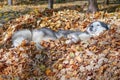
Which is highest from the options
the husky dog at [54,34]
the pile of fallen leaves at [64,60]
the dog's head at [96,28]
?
the dog's head at [96,28]

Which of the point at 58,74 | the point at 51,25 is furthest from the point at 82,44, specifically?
the point at 51,25

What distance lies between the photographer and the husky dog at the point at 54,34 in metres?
10.6

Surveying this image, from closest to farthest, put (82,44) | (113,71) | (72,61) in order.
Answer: (113,71), (72,61), (82,44)

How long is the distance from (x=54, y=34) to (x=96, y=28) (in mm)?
1192

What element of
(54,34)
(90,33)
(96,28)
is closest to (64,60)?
(54,34)

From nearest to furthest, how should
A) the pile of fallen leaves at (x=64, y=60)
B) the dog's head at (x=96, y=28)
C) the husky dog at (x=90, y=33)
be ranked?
the pile of fallen leaves at (x=64, y=60), the husky dog at (x=90, y=33), the dog's head at (x=96, y=28)

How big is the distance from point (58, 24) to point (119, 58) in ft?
10.5

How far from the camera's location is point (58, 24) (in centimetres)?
1209

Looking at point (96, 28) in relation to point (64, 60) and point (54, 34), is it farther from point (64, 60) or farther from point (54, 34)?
point (64, 60)

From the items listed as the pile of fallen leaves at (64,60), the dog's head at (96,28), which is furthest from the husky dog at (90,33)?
the pile of fallen leaves at (64,60)

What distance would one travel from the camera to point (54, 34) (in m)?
11.0

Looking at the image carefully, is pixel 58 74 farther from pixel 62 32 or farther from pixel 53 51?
pixel 62 32

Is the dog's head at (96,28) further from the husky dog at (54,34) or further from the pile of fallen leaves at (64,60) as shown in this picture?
the pile of fallen leaves at (64,60)

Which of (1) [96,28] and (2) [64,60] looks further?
(1) [96,28]
